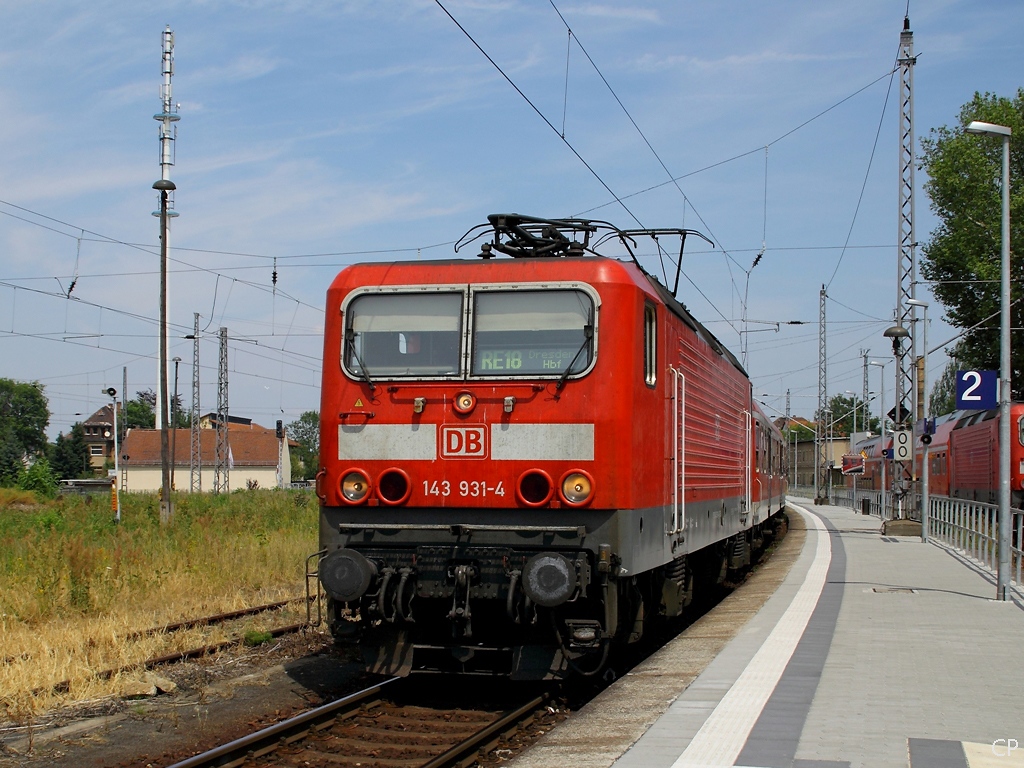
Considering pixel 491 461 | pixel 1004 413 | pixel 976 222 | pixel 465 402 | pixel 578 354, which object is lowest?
pixel 491 461

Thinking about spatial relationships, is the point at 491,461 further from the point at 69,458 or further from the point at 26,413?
the point at 26,413

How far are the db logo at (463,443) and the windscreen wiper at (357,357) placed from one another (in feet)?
2.21

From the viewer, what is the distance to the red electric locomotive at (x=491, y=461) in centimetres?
791

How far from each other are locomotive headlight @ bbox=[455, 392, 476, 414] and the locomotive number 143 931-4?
534 mm

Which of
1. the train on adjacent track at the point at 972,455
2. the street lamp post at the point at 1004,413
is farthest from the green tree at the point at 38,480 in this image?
the street lamp post at the point at 1004,413

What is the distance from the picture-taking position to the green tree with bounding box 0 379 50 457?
115 m

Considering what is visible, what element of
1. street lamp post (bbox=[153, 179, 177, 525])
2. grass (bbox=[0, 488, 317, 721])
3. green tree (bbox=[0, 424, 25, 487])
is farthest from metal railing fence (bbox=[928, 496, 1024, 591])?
green tree (bbox=[0, 424, 25, 487])

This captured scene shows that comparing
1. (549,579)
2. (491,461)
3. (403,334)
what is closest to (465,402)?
(491,461)

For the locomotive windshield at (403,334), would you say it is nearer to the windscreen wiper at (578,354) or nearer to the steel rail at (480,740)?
the windscreen wiper at (578,354)

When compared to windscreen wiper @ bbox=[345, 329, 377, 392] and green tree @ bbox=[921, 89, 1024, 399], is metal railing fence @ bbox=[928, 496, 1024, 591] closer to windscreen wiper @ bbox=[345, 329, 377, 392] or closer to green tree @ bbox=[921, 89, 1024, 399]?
windscreen wiper @ bbox=[345, 329, 377, 392]

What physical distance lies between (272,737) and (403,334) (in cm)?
311

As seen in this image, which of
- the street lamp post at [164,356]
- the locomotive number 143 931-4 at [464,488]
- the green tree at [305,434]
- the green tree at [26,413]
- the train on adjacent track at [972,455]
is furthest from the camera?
the green tree at [305,434]

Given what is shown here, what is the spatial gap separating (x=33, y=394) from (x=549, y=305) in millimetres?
120504

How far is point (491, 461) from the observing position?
8133 mm
